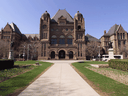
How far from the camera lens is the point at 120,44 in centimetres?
5456

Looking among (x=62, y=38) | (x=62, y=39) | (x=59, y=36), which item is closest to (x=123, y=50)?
(x=62, y=39)

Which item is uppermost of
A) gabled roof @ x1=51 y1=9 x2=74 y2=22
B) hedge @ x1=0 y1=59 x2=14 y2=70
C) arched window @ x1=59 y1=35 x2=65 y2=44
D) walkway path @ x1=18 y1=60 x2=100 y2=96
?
gabled roof @ x1=51 y1=9 x2=74 y2=22

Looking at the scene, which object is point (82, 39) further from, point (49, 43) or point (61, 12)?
point (61, 12)

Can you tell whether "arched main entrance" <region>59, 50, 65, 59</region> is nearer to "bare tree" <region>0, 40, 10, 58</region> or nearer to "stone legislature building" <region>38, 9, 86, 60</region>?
"stone legislature building" <region>38, 9, 86, 60</region>

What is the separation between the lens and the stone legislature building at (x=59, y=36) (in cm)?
4822

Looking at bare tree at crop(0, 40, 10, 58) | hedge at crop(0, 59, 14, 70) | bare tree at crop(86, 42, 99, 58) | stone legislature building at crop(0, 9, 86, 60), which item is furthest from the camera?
stone legislature building at crop(0, 9, 86, 60)

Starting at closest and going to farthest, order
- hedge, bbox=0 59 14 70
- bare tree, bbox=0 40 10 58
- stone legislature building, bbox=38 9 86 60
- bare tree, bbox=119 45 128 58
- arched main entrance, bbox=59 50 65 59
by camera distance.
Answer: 1. hedge, bbox=0 59 14 70
2. bare tree, bbox=0 40 10 58
3. stone legislature building, bbox=38 9 86 60
4. bare tree, bbox=119 45 128 58
5. arched main entrance, bbox=59 50 65 59

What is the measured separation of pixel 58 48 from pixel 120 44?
38.1 m

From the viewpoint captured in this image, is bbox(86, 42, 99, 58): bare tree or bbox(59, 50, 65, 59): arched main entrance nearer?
bbox(86, 42, 99, 58): bare tree

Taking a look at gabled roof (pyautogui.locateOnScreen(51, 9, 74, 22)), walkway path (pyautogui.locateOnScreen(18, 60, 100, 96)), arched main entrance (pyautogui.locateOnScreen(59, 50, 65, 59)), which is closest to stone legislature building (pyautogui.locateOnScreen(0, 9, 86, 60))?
arched main entrance (pyautogui.locateOnScreen(59, 50, 65, 59))

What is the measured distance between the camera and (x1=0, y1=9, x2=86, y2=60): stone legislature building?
48.2 meters

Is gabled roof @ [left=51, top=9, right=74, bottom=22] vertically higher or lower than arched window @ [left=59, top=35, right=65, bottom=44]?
higher

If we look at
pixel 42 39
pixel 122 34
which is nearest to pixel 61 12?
pixel 42 39

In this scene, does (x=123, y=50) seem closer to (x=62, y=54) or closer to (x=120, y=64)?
(x=62, y=54)
